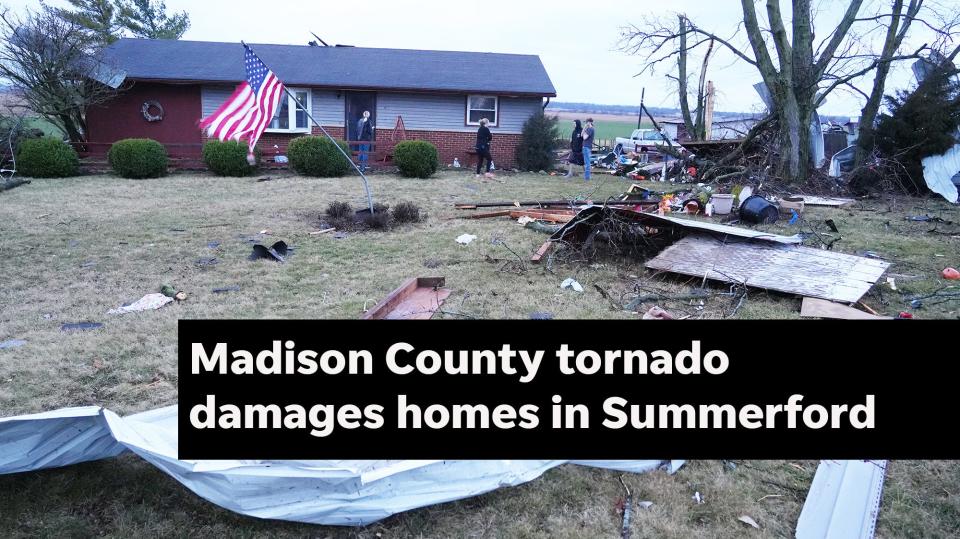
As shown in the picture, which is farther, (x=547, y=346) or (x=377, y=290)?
(x=377, y=290)

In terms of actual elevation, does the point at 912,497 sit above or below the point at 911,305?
below

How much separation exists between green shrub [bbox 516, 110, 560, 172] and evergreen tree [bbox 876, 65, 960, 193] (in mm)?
8808

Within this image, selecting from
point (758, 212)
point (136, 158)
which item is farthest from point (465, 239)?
point (136, 158)

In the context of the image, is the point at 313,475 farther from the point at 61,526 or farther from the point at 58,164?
the point at 58,164

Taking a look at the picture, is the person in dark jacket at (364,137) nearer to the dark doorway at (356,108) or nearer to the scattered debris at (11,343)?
the dark doorway at (356,108)

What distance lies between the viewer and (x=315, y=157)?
15.8m

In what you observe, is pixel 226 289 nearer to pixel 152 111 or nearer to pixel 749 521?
pixel 749 521

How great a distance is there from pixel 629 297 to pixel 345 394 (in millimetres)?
3816

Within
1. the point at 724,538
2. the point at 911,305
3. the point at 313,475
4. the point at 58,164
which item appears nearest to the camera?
the point at 313,475

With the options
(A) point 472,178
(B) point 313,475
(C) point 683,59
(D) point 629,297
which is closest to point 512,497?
(B) point 313,475

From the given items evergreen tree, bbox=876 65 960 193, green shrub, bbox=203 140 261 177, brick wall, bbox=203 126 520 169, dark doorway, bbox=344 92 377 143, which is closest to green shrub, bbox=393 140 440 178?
brick wall, bbox=203 126 520 169

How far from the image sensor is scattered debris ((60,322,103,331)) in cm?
510

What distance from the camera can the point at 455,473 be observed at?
2865 millimetres

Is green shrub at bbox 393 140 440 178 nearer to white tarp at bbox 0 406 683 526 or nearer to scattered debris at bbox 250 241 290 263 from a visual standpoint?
scattered debris at bbox 250 241 290 263
